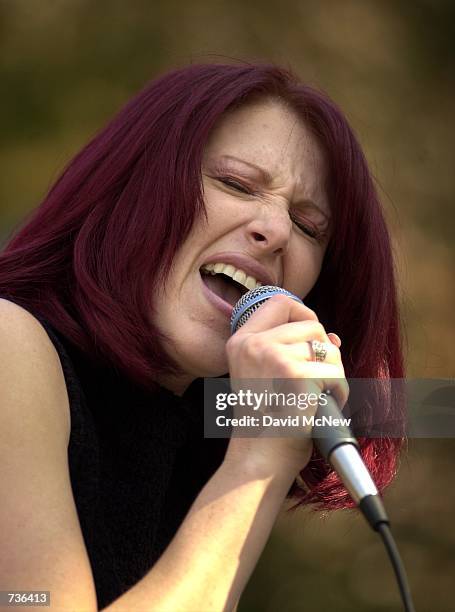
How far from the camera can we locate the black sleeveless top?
1323 millimetres

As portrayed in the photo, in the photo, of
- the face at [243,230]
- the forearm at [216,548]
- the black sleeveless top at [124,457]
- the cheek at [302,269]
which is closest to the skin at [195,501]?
the forearm at [216,548]

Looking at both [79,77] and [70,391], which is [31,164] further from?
[70,391]

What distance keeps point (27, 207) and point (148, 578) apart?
2.27m

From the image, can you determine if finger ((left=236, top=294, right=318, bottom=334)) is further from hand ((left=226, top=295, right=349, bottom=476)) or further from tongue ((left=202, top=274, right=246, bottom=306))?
tongue ((left=202, top=274, right=246, bottom=306))

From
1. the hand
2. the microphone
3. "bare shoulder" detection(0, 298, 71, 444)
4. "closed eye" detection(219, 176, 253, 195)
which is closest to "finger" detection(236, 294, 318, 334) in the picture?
the hand

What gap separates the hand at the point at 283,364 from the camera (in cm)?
112

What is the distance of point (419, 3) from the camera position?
11.8ft

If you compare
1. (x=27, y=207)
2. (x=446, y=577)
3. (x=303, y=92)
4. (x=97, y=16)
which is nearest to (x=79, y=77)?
(x=97, y=16)

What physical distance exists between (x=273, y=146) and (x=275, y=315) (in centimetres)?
54

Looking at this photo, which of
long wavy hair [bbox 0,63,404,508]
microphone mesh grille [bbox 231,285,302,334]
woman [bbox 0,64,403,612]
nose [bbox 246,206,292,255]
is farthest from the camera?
→ nose [bbox 246,206,292,255]

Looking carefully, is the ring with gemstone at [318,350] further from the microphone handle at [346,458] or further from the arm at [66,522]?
the arm at [66,522]

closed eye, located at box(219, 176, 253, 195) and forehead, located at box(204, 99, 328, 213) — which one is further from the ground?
forehead, located at box(204, 99, 328, 213)

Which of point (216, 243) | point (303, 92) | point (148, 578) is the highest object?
point (303, 92)

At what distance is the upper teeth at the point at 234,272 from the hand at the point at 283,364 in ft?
1.07
